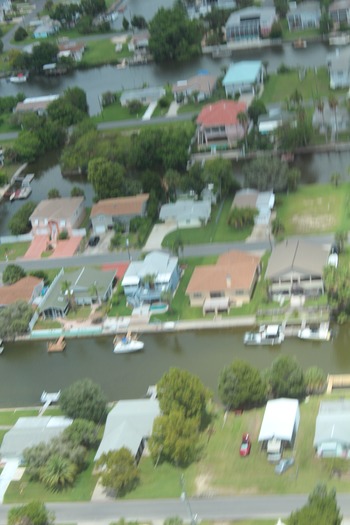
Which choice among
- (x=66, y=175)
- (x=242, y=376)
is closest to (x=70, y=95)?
(x=66, y=175)

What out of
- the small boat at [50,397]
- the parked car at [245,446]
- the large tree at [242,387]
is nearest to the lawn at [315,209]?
the large tree at [242,387]

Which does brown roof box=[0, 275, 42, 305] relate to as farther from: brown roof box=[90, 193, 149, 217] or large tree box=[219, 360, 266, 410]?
large tree box=[219, 360, 266, 410]

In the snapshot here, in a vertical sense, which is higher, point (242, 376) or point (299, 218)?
point (242, 376)

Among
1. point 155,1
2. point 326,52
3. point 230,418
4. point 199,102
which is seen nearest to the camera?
point 230,418

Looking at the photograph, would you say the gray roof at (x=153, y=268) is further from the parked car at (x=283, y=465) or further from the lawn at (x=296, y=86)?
the lawn at (x=296, y=86)

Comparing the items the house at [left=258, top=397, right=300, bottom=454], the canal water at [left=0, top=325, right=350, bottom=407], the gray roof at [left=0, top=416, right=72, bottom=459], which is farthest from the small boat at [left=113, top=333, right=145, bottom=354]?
the house at [left=258, top=397, right=300, bottom=454]

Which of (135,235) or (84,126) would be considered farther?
(84,126)

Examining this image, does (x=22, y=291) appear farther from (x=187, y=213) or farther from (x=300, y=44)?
(x=300, y=44)

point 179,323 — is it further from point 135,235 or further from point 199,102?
point 199,102

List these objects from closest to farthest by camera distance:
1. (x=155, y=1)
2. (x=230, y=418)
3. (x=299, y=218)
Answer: (x=230, y=418), (x=299, y=218), (x=155, y=1)
